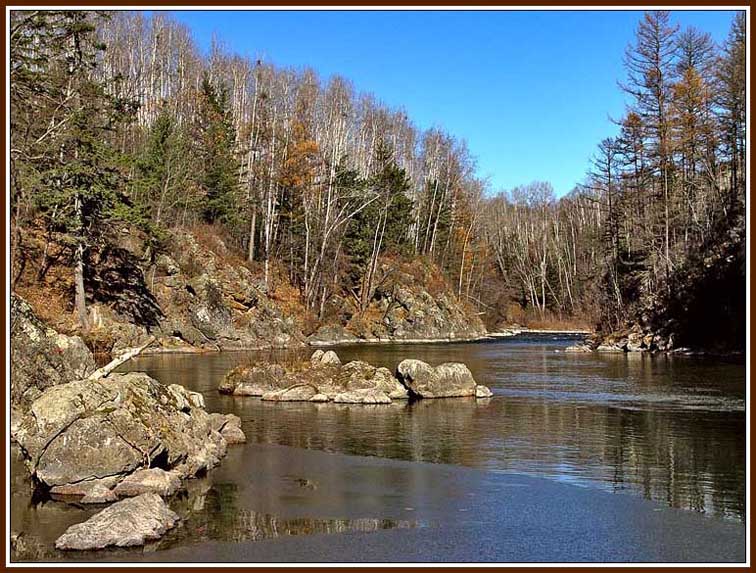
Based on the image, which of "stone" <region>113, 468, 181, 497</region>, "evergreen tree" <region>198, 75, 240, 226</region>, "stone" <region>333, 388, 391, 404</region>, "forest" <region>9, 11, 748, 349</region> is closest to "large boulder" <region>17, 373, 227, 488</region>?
"stone" <region>113, 468, 181, 497</region>

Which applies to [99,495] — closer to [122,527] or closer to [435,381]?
[122,527]

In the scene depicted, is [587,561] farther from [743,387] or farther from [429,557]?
[743,387]

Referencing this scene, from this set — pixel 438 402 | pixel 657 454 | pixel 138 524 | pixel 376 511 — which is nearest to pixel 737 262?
pixel 438 402

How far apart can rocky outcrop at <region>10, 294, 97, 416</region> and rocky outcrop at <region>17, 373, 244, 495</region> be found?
473cm

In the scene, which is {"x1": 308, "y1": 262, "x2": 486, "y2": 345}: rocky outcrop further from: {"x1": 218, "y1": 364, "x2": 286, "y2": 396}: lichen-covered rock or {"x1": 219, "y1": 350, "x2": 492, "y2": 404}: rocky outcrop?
{"x1": 219, "y1": 350, "x2": 492, "y2": 404}: rocky outcrop

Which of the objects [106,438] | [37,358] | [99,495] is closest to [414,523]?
[99,495]

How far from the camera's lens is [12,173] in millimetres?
12320

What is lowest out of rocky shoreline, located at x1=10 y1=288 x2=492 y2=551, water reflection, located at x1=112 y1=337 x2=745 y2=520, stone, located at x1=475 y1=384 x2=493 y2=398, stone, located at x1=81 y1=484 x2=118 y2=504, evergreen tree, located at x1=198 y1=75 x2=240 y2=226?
water reflection, located at x1=112 y1=337 x2=745 y2=520

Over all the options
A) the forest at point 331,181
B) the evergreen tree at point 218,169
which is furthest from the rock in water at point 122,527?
the evergreen tree at point 218,169

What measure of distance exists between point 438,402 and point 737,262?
30312 millimetres

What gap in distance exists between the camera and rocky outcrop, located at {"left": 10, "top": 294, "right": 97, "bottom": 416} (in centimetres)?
1884

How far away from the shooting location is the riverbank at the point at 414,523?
33.8ft

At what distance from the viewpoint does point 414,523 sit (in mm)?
11875

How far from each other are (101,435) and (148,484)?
1262mm
